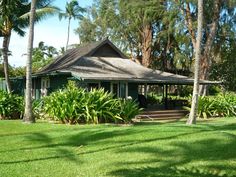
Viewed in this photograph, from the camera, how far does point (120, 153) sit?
407 inches

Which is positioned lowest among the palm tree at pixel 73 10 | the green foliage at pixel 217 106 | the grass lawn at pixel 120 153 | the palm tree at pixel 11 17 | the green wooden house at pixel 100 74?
the grass lawn at pixel 120 153

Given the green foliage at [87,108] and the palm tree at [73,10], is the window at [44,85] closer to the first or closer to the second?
the green foliage at [87,108]

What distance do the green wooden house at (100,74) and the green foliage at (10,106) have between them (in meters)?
3.85

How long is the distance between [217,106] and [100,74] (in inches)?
307

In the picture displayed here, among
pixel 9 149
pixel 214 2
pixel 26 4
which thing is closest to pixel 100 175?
pixel 9 149

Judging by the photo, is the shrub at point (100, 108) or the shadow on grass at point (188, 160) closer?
the shadow on grass at point (188, 160)

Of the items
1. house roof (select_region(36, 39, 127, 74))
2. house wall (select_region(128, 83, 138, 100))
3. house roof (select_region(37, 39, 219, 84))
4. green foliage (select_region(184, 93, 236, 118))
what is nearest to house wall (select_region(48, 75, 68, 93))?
house roof (select_region(37, 39, 219, 84))

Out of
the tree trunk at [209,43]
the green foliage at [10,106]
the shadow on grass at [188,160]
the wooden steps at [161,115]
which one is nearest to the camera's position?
the shadow on grass at [188,160]

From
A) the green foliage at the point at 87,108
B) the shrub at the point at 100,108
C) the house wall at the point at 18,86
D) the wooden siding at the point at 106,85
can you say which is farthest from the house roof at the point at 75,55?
the shrub at the point at 100,108

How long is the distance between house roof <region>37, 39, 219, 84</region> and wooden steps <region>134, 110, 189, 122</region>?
1.97 meters

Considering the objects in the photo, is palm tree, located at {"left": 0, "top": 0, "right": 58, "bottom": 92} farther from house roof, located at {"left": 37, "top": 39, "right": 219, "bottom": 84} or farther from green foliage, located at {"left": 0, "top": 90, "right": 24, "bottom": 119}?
green foliage, located at {"left": 0, "top": 90, "right": 24, "bottom": 119}

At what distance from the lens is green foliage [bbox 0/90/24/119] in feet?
70.1

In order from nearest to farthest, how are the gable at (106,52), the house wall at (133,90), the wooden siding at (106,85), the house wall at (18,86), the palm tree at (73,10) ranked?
the wooden siding at (106,85)
the house wall at (133,90)
the gable at (106,52)
the house wall at (18,86)
the palm tree at (73,10)

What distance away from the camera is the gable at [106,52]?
30266 mm
